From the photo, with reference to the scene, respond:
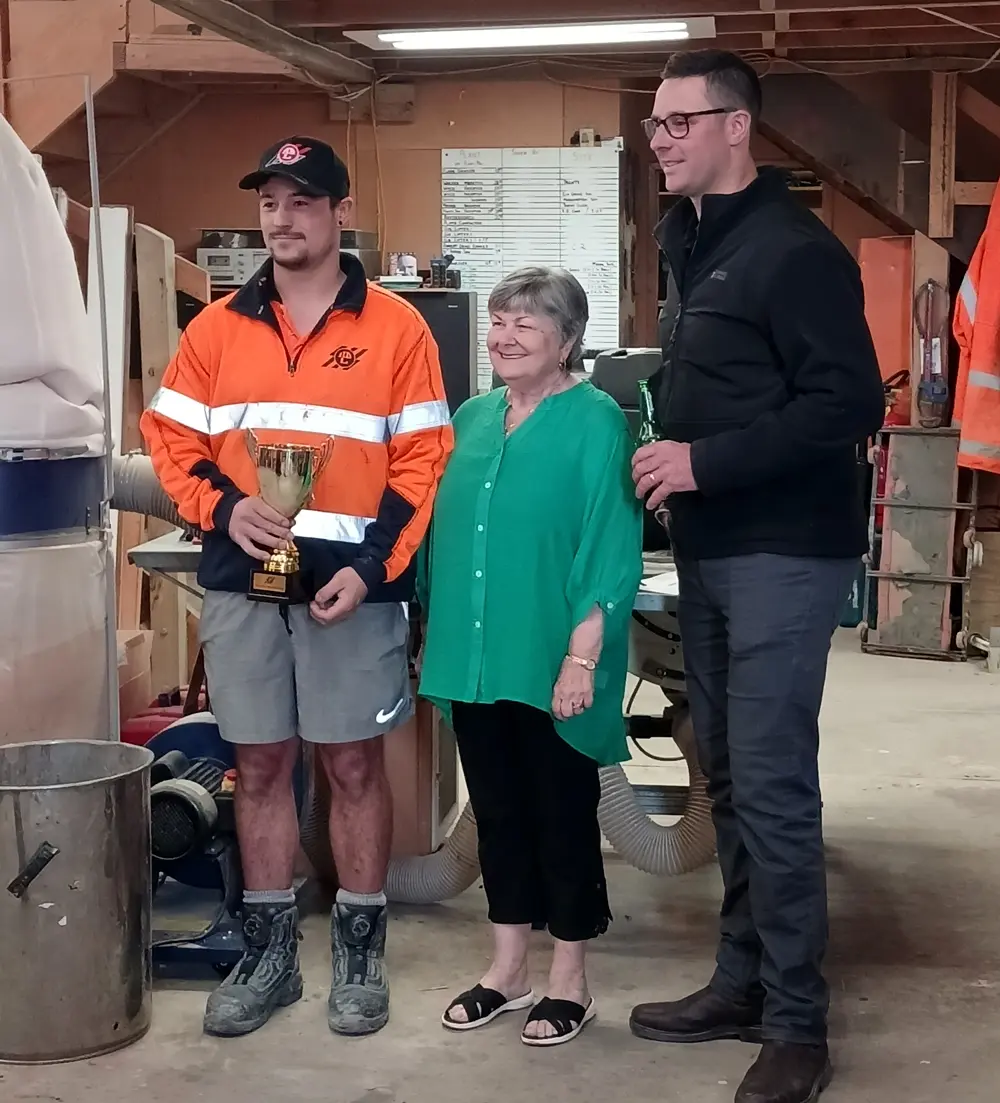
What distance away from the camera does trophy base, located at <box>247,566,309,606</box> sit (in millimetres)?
2396

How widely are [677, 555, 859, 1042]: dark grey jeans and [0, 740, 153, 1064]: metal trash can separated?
3.44ft

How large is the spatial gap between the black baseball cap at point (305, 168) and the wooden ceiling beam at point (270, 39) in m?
2.00

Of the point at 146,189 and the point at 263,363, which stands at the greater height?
the point at 146,189

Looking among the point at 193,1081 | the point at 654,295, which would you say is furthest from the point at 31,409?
the point at 654,295

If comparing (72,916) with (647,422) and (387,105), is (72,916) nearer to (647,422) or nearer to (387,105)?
(647,422)

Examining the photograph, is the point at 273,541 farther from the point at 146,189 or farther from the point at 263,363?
the point at 146,189

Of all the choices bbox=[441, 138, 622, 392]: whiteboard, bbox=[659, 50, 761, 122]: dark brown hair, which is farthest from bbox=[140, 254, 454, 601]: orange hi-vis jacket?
bbox=[441, 138, 622, 392]: whiteboard

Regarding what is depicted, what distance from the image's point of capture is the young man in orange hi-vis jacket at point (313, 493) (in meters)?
2.48

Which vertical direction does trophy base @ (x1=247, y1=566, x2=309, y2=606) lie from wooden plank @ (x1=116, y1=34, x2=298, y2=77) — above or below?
below

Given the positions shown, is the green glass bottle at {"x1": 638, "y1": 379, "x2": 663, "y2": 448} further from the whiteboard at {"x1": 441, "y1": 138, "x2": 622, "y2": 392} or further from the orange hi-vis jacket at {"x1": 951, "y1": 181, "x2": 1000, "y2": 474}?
the whiteboard at {"x1": 441, "y1": 138, "x2": 622, "y2": 392}

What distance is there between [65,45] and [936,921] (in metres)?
4.82

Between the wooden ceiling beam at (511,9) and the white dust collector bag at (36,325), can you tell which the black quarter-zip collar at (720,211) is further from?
the wooden ceiling beam at (511,9)

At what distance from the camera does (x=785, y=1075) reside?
225 cm

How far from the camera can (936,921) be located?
3.13 meters
